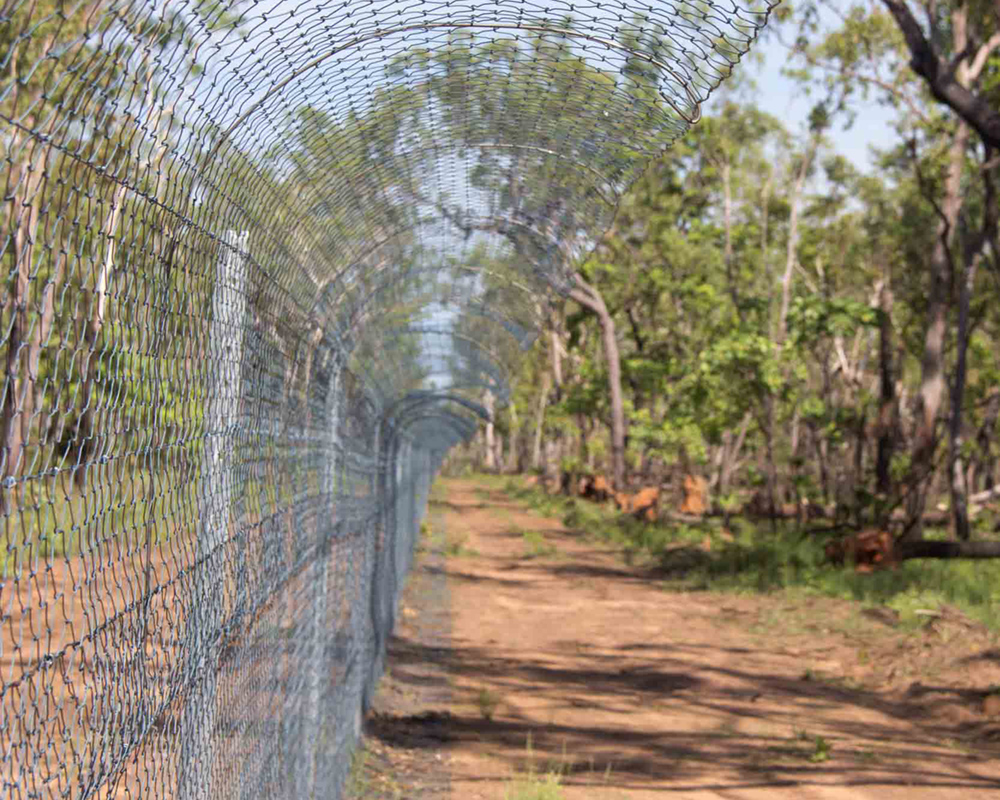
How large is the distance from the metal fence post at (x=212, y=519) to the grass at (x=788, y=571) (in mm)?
11523

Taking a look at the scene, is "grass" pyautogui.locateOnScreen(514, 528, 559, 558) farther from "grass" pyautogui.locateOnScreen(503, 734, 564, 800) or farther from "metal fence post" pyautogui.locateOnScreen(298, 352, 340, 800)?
"metal fence post" pyautogui.locateOnScreen(298, 352, 340, 800)

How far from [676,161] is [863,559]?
1683cm

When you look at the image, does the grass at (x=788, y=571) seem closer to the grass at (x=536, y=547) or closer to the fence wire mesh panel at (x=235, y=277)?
the grass at (x=536, y=547)

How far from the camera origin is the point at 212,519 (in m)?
3.15

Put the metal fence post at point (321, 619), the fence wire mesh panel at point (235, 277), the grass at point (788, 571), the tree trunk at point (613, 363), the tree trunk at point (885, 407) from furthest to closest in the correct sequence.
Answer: the tree trunk at point (613, 363)
the tree trunk at point (885, 407)
the grass at point (788, 571)
the metal fence post at point (321, 619)
the fence wire mesh panel at point (235, 277)

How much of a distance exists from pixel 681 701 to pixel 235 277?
830 centimetres

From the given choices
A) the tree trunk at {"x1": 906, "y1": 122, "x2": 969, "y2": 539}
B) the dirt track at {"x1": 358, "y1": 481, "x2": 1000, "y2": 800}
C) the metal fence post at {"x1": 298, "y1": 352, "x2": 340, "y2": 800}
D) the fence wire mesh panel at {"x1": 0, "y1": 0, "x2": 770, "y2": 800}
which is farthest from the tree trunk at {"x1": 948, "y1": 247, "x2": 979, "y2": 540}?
the metal fence post at {"x1": 298, "y1": 352, "x2": 340, "y2": 800}

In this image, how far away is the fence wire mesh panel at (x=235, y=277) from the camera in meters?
1.94

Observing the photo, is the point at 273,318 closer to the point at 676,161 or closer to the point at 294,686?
the point at 294,686

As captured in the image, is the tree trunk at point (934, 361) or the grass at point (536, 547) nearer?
the tree trunk at point (934, 361)

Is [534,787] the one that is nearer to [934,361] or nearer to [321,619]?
[321,619]

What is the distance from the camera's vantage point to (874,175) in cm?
4231

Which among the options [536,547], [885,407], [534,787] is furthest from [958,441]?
[534,787]

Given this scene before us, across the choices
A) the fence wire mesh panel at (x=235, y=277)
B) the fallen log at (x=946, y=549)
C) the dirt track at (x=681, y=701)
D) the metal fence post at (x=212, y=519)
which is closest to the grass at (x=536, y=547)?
the dirt track at (x=681, y=701)
